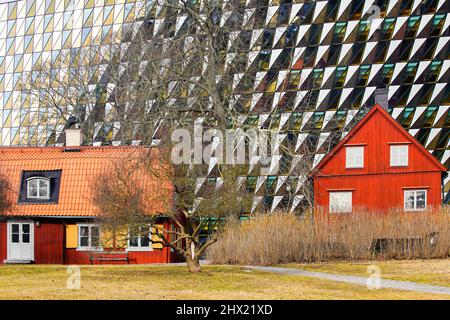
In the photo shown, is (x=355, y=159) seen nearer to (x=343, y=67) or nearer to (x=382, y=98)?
(x=382, y=98)

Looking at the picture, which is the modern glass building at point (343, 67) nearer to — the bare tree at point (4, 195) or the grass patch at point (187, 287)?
the bare tree at point (4, 195)

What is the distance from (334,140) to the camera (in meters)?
64.1

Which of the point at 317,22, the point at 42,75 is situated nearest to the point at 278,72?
the point at 317,22

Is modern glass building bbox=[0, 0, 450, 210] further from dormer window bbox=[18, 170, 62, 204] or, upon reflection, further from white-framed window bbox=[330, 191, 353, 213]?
dormer window bbox=[18, 170, 62, 204]

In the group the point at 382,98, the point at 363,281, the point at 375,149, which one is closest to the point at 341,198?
the point at 375,149

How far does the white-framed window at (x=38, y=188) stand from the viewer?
4134cm

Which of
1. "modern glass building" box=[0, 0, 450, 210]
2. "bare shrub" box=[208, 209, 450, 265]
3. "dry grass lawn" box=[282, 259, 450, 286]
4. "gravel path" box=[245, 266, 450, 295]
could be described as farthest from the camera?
"modern glass building" box=[0, 0, 450, 210]

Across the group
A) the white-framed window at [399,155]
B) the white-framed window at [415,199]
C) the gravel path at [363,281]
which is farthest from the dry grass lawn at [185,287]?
the white-framed window at [399,155]

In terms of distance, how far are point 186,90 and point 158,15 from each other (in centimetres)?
416

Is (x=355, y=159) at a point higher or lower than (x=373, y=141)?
lower

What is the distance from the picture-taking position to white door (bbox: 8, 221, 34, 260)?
40938 millimetres

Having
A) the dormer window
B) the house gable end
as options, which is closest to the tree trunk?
the dormer window

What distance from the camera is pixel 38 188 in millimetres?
41406

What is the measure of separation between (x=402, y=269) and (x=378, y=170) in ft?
59.5
